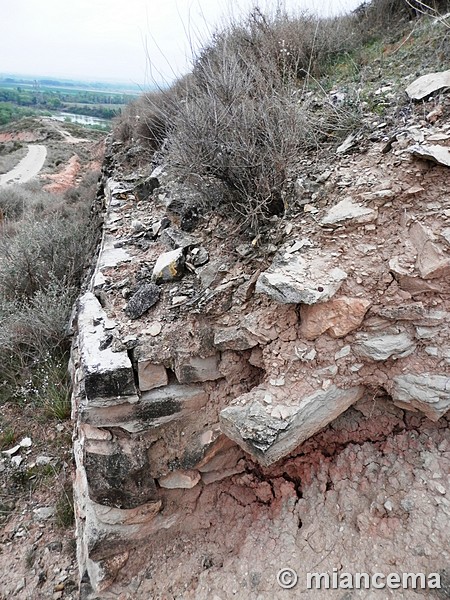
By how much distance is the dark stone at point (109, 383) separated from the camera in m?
2.14

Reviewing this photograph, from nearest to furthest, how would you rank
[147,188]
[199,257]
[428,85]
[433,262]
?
[433,262]
[428,85]
[199,257]
[147,188]

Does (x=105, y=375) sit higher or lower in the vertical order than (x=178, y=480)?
higher

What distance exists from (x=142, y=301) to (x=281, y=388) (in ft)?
3.43

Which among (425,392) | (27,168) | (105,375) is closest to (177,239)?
(105,375)

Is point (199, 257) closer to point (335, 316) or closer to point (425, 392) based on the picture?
point (335, 316)

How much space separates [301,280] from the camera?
2.02m

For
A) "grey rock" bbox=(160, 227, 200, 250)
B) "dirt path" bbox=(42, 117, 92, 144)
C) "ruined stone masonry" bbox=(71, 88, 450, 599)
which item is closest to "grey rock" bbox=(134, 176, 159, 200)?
"grey rock" bbox=(160, 227, 200, 250)

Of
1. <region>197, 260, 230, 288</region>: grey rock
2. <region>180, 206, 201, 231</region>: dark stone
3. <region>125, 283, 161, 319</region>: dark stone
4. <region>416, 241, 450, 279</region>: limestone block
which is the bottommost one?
<region>125, 283, 161, 319</region>: dark stone

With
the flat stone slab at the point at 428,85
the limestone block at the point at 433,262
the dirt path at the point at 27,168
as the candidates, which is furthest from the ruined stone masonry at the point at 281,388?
the dirt path at the point at 27,168

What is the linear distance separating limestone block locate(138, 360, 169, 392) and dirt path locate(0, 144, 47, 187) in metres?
15.3

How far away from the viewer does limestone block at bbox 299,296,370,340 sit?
1993mm

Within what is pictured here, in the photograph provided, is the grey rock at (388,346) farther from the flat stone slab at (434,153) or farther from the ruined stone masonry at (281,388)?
→ the flat stone slab at (434,153)

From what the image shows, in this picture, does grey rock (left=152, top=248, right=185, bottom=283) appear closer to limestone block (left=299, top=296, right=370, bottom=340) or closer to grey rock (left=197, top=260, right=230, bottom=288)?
grey rock (left=197, top=260, right=230, bottom=288)

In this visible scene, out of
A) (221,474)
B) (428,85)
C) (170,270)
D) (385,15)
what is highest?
(385,15)
